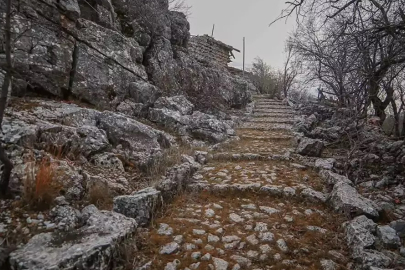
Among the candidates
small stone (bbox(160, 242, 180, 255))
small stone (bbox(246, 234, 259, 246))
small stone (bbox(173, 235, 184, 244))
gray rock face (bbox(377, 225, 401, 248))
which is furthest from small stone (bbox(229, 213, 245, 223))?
gray rock face (bbox(377, 225, 401, 248))

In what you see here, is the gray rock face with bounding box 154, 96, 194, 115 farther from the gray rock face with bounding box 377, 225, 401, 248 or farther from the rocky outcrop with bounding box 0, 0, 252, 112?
the gray rock face with bounding box 377, 225, 401, 248

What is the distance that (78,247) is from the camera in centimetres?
206

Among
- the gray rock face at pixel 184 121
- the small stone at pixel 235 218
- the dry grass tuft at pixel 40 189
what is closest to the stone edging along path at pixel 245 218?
the small stone at pixel 235 218

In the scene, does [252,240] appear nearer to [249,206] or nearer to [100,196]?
[249,206]

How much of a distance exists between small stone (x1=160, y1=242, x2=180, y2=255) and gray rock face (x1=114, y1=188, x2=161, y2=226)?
1.46 feet

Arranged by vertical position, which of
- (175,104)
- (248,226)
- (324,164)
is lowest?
(248,226)

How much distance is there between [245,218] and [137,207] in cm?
130

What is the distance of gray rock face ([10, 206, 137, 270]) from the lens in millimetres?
1895

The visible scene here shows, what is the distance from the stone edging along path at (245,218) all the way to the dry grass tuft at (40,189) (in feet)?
2.15

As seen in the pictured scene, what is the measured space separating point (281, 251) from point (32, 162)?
2723 millimetres

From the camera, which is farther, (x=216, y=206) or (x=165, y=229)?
(x=216, y=206)

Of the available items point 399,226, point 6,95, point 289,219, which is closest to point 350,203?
point 399,226

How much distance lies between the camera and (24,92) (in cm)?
500

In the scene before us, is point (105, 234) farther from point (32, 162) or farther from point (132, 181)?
point (132, 181)
